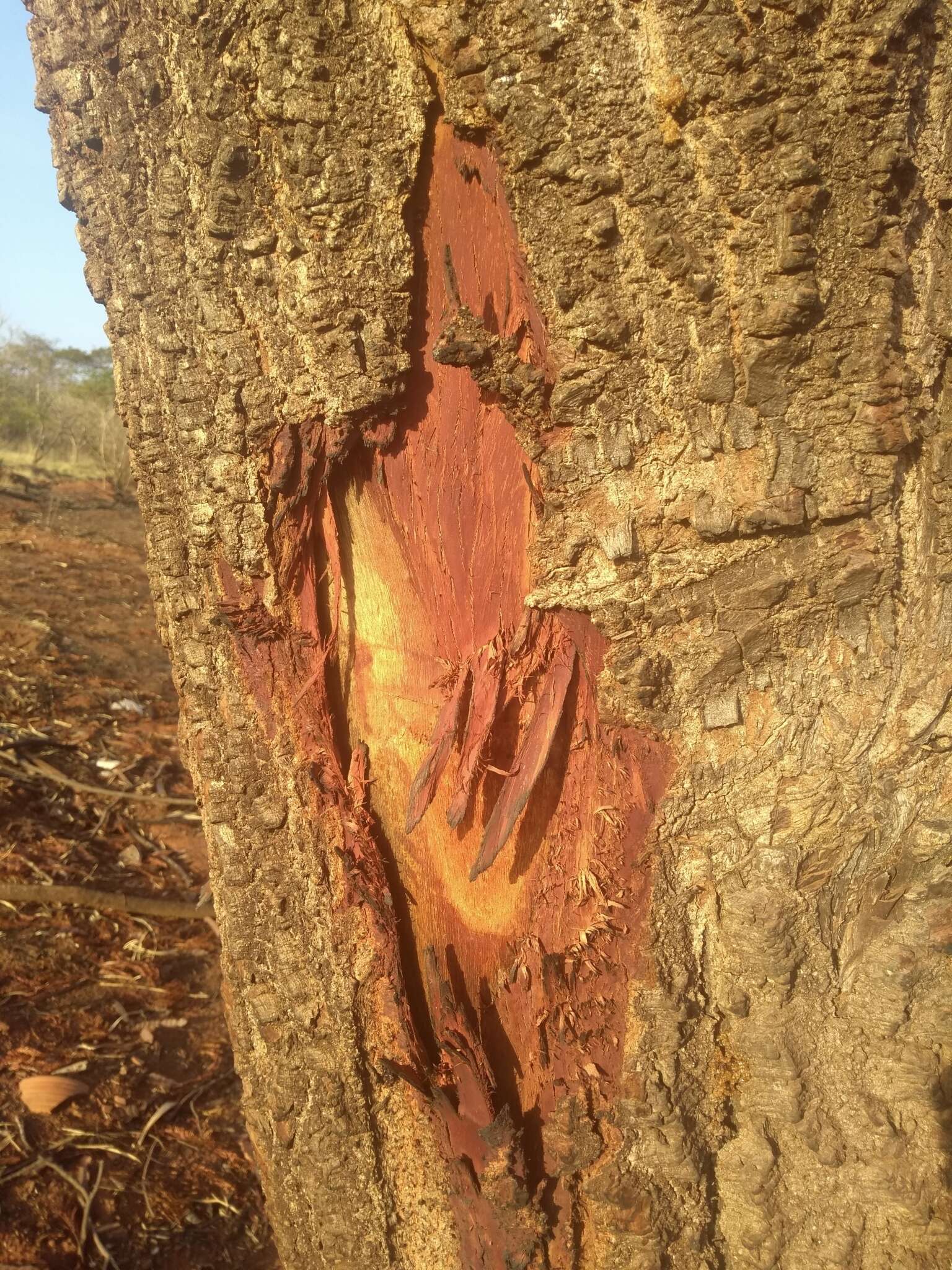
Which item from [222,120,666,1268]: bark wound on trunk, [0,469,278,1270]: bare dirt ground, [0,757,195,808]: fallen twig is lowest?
[0,469,278,1270]: bare dirt ground

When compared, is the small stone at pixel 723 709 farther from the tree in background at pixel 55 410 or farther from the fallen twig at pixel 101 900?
the tree in background at pixel 55 410

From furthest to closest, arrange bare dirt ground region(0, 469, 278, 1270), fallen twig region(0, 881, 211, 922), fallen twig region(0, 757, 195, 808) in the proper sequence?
fallen twig region(0, 757, 195, 808) → fallen twig region(0, 881, 211, 922) → bare dirt ground region(0, 469, 278, 1270)

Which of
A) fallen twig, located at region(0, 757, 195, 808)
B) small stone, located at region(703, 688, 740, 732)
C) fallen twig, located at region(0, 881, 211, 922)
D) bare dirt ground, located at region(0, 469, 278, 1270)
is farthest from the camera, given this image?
fallen twig, located at region(0, 757, 195, 808)

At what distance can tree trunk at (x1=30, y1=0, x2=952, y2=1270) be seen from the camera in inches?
42.5

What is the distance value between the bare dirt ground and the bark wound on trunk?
119 centimetres

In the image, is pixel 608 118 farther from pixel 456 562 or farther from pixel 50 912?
pixel 50 912

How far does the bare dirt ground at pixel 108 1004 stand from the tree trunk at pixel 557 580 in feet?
3.23

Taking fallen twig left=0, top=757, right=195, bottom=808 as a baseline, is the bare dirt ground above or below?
below

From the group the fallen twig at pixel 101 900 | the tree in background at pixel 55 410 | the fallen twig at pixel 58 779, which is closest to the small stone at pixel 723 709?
the fallen twig at pixel 101 900

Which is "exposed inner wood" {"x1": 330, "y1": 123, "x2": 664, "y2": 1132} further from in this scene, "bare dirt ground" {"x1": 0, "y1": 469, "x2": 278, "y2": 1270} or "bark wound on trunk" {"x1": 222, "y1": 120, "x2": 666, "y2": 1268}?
"bare dirt ground" {"x1": 0, "y1": 469, "x2": 278, "y2": 1270}

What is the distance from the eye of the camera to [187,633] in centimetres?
141

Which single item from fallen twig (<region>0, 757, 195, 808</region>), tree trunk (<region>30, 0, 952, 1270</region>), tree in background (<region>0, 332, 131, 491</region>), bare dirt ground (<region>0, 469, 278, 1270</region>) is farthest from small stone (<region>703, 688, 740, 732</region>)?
tree in background (<region>0, 332, 131, 491</region>)

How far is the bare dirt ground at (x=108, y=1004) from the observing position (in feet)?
7.41

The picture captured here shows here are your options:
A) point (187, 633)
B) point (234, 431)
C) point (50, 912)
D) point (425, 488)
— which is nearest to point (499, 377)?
point (425, 488)
